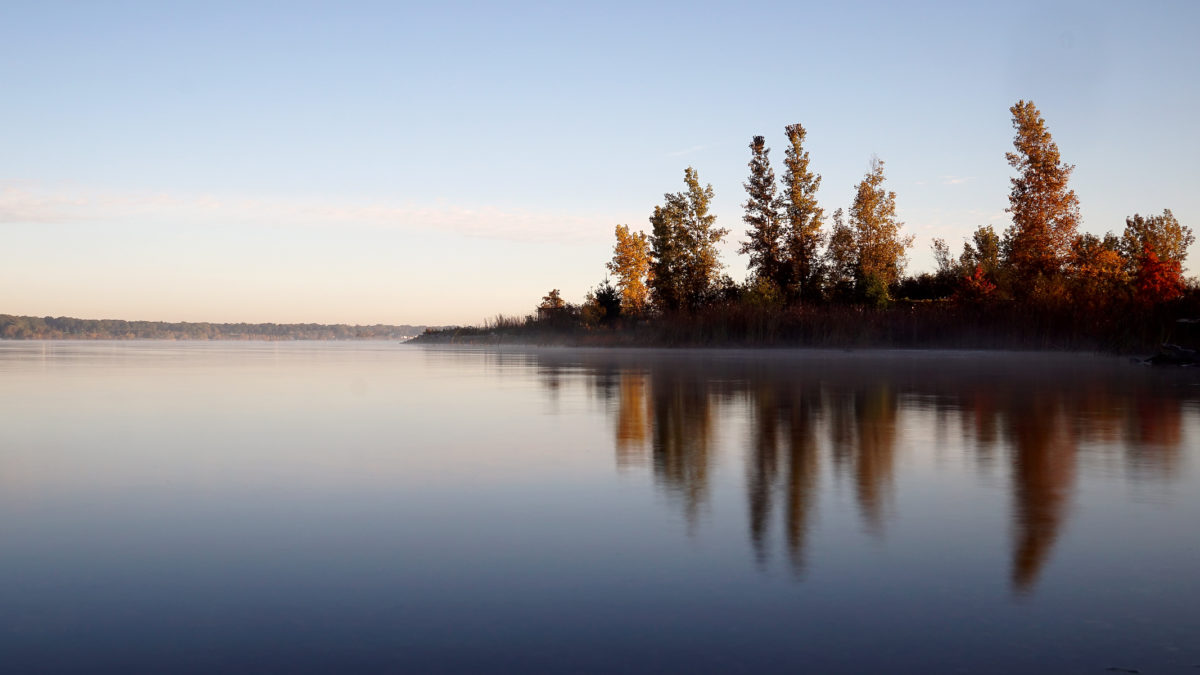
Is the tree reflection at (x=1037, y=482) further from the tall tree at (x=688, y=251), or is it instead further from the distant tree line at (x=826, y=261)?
the tall tree at (x=688, y=251)

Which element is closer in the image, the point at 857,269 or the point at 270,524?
the point at 270,524

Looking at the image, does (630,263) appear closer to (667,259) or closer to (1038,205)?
(667,259)

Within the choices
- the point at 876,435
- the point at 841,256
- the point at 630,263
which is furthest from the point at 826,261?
the point at 876,435

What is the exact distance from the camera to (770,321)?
35.3 meters

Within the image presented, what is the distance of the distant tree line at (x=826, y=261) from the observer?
4450cm

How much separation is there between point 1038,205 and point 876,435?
4368cm

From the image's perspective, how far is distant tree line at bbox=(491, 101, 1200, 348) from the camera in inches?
1752

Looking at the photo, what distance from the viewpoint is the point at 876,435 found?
7871mm

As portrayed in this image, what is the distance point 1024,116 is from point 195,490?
49089mm

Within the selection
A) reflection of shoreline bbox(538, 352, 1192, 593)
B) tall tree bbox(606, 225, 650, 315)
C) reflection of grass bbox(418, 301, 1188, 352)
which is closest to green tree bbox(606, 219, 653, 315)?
tall tree bbox(606, 225, 650, 315)

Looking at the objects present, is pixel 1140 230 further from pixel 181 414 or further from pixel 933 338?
pixel 181 414

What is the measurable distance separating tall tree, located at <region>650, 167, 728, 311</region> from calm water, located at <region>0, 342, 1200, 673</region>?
4523cm

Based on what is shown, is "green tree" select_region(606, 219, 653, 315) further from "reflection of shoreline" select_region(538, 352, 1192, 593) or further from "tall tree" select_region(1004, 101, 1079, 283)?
"reflection of shoreline" select_region(538, 352, 1192, 593)

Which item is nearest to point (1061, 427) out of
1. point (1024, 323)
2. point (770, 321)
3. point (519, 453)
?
point (519, 453)
